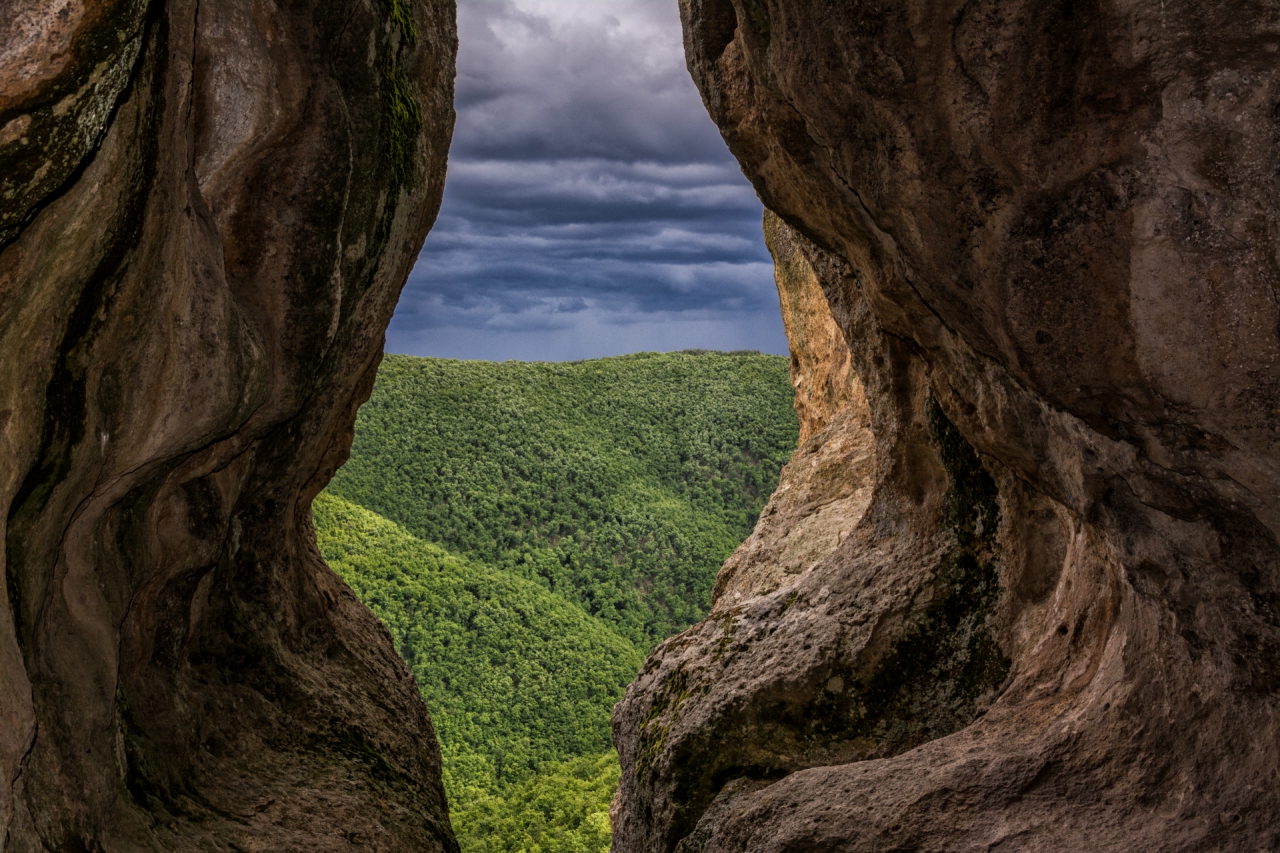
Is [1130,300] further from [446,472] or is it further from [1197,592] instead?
[446,472]

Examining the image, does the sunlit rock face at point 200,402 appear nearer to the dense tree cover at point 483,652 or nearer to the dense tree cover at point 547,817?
the dense tree cover at point 547,817

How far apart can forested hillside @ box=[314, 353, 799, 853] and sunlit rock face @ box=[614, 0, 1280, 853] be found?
53.3 feet

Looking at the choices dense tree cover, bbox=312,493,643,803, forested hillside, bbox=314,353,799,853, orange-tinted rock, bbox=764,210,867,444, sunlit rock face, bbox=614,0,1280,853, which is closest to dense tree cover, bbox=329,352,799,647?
forested hillside, bbox=314,353,799,853

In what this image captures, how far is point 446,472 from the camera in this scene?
44.0m

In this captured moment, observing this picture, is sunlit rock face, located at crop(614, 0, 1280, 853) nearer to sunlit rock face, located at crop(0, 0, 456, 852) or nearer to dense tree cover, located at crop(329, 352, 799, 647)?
sunlit rock face, located at crop(0, 0, 456, 852)

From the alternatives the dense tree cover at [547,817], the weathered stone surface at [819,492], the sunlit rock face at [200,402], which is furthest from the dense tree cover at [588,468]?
the sunlit rock face at [200,402]

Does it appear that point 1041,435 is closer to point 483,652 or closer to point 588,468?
point 483,652

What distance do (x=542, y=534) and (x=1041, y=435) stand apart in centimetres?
3697

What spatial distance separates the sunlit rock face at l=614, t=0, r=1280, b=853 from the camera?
4.19 m

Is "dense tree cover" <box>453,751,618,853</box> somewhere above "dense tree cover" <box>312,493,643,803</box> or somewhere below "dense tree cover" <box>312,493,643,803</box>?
below

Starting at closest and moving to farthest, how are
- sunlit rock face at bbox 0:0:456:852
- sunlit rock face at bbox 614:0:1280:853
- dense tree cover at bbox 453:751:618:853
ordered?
sunlit rock face at bbox 614:0:1280:853, sunlit rock face at bbox 0:0:456:852, dense tree cover at bbox 453:751:618:853

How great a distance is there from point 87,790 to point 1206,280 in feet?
20.3

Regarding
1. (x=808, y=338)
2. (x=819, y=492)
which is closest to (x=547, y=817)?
(x=808, y=338)

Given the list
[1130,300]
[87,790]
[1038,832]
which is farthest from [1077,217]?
[87,790]
